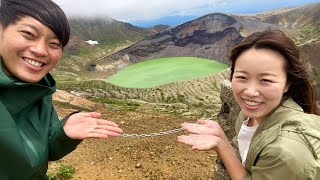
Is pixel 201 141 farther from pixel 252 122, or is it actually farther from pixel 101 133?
pixel 101 133

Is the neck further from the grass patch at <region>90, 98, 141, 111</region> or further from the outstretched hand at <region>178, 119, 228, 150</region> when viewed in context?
the grass patch at <region>90, 98, 141, 111</region>

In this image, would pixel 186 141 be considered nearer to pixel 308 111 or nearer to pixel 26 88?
pixel 308 111

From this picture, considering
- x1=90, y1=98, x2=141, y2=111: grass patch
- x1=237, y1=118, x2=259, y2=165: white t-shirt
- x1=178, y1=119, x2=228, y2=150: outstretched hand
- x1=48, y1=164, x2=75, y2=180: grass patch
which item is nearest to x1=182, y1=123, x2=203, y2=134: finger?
x1=178, y1=119, x2=228, y2=150: outstretched hand

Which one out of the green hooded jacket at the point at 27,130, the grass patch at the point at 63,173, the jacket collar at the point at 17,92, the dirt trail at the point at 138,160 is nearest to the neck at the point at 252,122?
the green hooded jacket at the point at 27,130

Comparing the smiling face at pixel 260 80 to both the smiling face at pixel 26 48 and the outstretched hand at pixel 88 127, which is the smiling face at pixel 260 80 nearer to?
the outstretched hand at pixel 88 127

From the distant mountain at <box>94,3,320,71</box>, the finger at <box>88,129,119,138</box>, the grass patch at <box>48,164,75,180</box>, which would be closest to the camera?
the finger at <box>88,129,119,138</box>

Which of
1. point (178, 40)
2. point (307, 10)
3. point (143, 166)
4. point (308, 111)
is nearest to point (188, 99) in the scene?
point (143, 166)

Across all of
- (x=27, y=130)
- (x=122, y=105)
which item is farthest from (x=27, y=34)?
(x=122, y=105)
